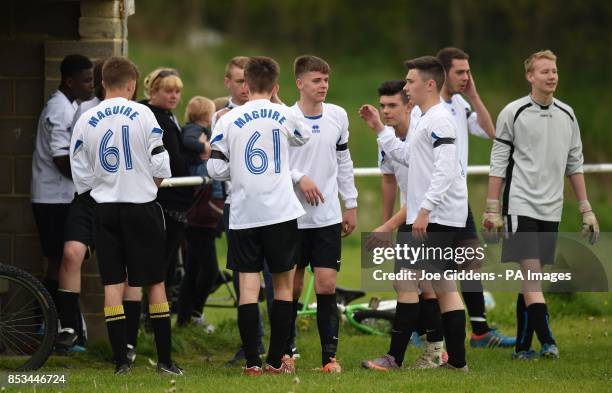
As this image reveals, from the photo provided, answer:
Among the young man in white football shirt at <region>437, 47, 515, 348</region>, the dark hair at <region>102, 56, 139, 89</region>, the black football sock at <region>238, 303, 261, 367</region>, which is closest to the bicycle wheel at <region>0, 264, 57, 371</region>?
the black football sock at <region>238, 303, 261, 367</region>

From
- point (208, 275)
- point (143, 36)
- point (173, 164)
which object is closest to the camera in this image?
point (173, 164)

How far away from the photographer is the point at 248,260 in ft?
28.1

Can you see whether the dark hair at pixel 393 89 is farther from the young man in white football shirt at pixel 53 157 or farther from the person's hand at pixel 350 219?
the young man in white football shirt at pixel 53 157

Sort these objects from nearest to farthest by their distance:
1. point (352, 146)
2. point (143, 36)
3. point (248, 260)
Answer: point (248, 260) → point (352, 146) → point (143, 36)

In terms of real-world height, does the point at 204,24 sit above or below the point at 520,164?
above

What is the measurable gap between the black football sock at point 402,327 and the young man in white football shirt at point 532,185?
1.09 meters

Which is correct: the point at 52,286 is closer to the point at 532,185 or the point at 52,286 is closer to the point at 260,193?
the point at 260,193

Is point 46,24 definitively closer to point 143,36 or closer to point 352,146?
point 352,146

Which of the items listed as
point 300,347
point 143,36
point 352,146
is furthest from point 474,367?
point 143,36

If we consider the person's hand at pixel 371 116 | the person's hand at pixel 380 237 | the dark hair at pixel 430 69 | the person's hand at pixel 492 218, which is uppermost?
the dark hair at pixel 430 69

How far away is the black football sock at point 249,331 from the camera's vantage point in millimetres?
8555

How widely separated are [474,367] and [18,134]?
389cm

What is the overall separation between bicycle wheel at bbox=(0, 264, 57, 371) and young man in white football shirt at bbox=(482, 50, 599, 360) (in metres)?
3.23

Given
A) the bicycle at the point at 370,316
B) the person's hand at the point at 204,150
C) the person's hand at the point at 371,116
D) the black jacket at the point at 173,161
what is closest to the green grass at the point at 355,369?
the bicycle at the point at 370,316
